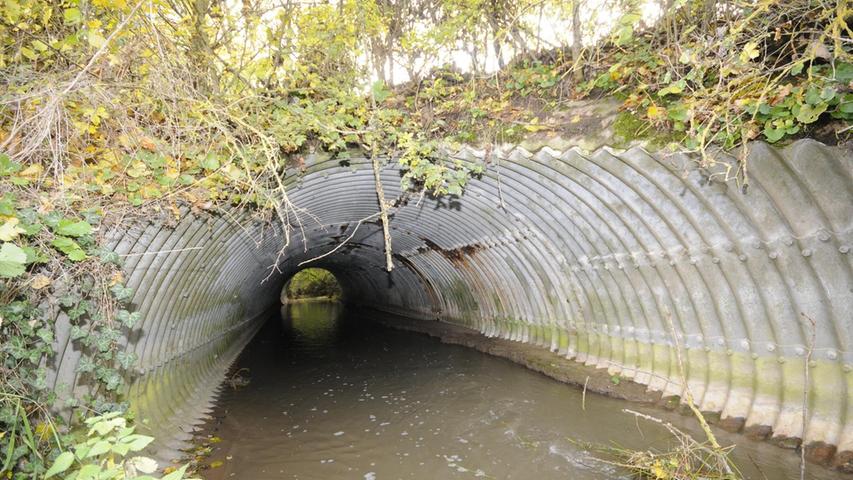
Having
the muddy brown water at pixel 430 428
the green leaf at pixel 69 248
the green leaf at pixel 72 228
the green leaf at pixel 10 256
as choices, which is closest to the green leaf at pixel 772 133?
the muddy brown water at pixel 430 428

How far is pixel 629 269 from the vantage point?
6.71 m

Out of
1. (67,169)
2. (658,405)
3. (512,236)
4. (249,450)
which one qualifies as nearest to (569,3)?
(512,236)

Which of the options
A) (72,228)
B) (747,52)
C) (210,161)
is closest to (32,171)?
(72,228)

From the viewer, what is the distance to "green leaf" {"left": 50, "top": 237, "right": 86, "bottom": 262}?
3.99 meters

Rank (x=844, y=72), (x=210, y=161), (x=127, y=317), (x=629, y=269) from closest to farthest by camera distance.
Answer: (x=844, y=72) → (x=127, y=317) → (x=210, y=161) → (x=629, y=269)

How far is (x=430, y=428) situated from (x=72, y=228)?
4936 mm

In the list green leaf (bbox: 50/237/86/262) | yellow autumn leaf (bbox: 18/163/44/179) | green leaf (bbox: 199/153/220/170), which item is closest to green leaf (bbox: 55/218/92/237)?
green leaf (bbox: 50/237/86/262)

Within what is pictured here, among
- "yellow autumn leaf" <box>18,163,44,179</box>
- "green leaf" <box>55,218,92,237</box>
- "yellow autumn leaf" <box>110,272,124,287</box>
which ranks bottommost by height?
"yellow autumn leaf" <box>110,272,124,287</box>

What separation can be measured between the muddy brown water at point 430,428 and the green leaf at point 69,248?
288 centimetres

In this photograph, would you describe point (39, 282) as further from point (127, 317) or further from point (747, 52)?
point (747, 52)

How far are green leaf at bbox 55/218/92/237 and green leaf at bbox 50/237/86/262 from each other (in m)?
0.07

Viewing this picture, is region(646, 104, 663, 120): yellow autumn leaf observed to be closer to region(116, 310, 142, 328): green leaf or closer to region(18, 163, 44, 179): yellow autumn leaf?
region(116, 310, 142, 328): green leaf

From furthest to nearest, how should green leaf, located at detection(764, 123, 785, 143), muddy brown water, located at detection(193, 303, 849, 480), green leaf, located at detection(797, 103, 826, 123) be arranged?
muddy brown water, located at detection(193, 303, 849, 480) → green leaf, located at detection(764, 123, 785, 143) → green leaf, located at detection(797, 103, 826, 123)

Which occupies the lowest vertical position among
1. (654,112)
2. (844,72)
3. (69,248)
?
(69,248)
